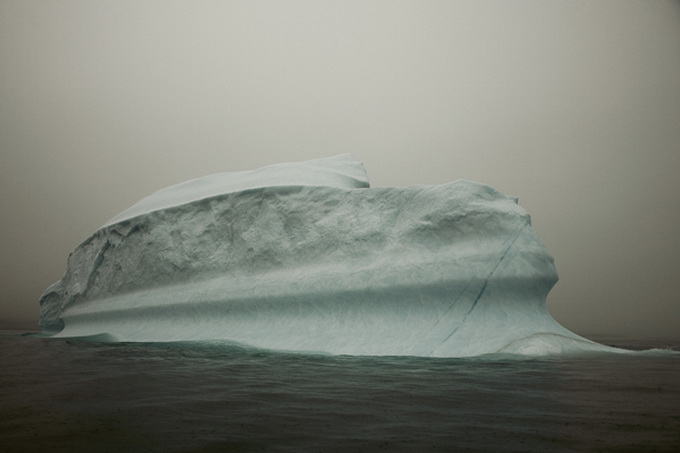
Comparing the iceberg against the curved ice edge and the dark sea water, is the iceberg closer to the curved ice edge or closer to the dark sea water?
the curved ice edge

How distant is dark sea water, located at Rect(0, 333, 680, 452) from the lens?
1667 mm

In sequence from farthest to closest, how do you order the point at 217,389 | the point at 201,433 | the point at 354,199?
the point at 354,199 → the point at 217,389 → the point at 201,433

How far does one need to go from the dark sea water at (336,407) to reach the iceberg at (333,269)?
1.26 meters

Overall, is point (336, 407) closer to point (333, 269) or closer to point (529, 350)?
point (529, 350)

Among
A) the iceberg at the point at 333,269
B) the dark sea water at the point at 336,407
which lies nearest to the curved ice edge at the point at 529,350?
the iceberg at the point at 333,269

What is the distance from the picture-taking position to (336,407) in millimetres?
2246

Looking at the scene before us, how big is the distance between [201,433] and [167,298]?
18.4ft

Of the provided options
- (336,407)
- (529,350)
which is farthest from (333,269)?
(336,407)

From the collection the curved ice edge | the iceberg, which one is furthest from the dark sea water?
the iceberg

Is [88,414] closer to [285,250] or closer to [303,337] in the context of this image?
[303,337]

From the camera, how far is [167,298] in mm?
6980

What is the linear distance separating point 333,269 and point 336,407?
364cm

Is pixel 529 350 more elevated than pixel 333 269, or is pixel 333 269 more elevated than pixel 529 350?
pixel 333 269

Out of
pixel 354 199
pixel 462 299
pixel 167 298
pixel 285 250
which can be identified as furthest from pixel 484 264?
pixel 167 298
